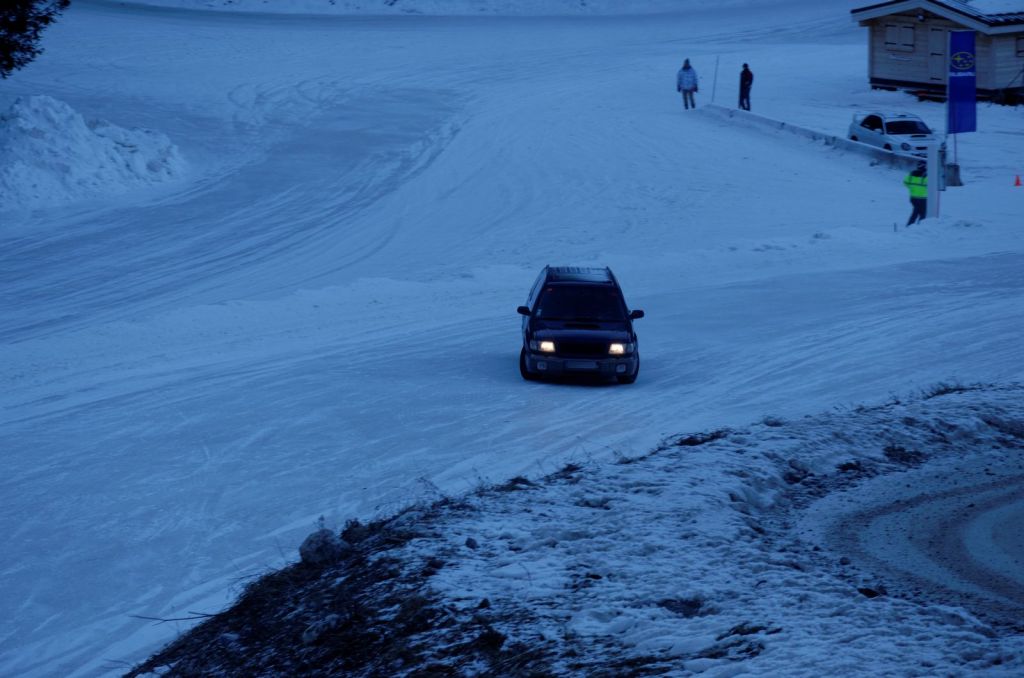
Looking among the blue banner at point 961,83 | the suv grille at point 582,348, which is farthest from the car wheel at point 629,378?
the blue banner at point 961,83

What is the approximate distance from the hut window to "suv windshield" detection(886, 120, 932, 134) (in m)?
11.5

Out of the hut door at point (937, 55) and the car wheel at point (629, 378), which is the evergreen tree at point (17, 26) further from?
the hut door at point (937, 55)

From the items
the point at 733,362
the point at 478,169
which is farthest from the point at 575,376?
the point at 478,169

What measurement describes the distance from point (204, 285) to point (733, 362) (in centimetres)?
1156

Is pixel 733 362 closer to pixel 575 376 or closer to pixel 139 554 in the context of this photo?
pixel 575 376

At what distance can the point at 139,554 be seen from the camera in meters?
11.2

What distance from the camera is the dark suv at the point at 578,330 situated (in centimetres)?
1727

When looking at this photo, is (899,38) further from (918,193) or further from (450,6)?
(450,6)

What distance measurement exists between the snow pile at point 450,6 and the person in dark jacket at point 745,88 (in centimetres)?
2704

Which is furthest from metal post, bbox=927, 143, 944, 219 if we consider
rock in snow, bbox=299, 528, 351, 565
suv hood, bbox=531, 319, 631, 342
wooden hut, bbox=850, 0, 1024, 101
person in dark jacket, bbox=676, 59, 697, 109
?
rock in snow, bbox=299, 528, 351, 565

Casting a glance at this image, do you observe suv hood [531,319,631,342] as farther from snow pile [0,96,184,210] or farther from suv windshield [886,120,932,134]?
suv windshield [886,120,932,134]

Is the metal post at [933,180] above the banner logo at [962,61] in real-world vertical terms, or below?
below

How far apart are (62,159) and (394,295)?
14199mm

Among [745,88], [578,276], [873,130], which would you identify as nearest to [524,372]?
[578,276]
